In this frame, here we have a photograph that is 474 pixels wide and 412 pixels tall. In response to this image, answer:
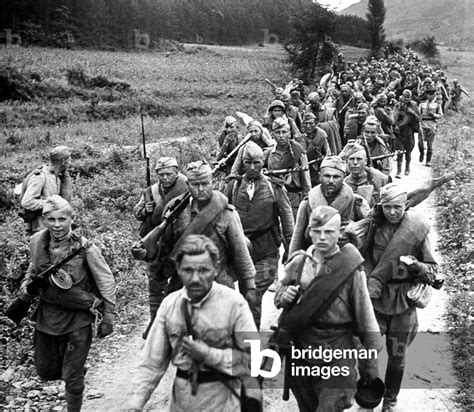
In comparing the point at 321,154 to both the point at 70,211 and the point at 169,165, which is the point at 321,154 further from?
the point at 70,211

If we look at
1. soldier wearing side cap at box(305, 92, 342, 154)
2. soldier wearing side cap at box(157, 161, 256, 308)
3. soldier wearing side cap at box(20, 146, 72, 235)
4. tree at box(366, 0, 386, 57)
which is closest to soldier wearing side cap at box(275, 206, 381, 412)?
soldier wearing side cap at box(157, 161, 256, 308)

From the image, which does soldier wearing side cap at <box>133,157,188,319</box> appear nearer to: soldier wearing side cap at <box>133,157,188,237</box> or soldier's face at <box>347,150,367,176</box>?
soldier wearing side cap at <box>133,157,188,237</box>

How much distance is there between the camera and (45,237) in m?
4.94

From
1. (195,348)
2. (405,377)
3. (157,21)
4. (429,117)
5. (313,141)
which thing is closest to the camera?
(195,348)

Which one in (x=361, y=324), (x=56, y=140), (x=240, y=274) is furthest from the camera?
(x=56, y=140)

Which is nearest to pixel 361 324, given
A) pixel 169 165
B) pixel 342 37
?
pixel 169 165

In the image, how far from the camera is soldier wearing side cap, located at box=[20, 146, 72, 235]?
263 inches

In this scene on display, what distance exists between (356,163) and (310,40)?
27457 mm

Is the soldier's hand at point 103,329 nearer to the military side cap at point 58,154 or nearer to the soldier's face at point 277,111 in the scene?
the military side cap at point 58,154

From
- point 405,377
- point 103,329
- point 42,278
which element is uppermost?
point 42,278

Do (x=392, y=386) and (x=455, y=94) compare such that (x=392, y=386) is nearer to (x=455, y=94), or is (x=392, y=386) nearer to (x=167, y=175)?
(x=167, y=175)

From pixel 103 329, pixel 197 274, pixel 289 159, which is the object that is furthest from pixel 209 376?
pixel 289 159

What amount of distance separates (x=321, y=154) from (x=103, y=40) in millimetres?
23843

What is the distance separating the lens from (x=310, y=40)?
107 feet
